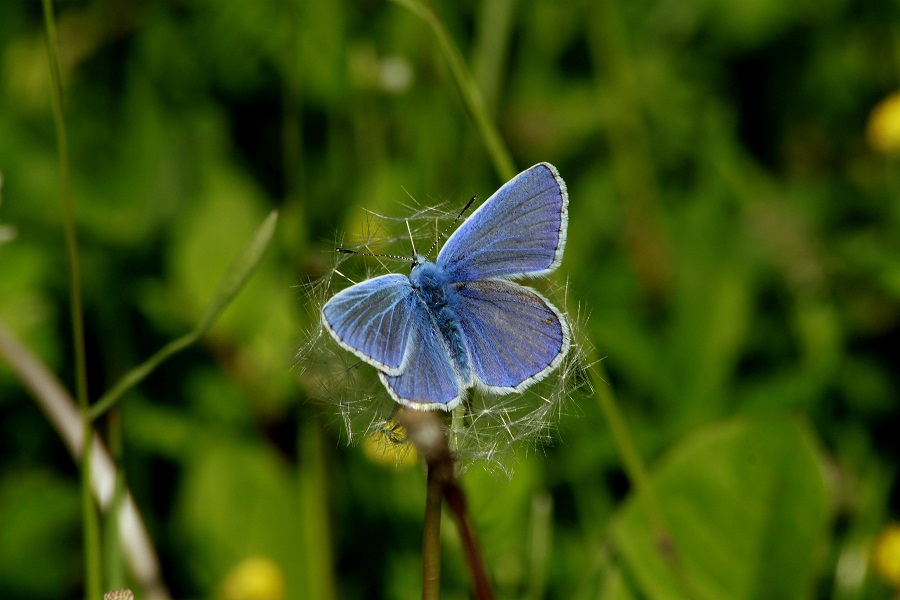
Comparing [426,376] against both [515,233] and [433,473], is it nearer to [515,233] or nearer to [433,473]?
[433,473]

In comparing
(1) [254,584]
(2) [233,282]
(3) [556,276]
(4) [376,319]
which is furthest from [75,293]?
(3) [556,276]

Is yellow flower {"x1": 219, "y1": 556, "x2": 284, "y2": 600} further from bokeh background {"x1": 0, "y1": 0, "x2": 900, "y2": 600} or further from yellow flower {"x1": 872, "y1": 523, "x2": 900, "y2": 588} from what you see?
yellow flower {"x1": 872, "y1": 523, "x2": 900, "y2": 588}

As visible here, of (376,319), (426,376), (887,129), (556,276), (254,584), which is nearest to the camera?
(426,376)

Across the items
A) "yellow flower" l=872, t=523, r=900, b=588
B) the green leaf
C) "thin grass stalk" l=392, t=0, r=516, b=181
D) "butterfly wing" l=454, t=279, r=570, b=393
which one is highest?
"thin grass stalk" l=392, t=0, r=516, b=181

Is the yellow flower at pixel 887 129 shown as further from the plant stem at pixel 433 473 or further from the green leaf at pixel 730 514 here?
the plant stem at pixel 433 473

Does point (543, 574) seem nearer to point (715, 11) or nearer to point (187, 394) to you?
point (187, 394)

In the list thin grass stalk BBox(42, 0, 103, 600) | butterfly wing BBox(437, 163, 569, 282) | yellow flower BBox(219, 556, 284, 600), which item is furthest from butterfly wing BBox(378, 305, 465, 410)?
yellow flower BBox(219, 556, 284, 600)

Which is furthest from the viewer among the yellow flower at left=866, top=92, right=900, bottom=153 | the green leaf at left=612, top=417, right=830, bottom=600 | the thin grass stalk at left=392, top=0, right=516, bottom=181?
the yellow flower at left=866, top=92, right=900, bottom=153

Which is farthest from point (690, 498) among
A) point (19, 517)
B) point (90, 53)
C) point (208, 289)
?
point (90, 53)

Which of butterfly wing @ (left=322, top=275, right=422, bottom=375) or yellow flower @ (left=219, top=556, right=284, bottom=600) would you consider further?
yellow flower @ (left=219, top=556, right=284, bottom=600)
